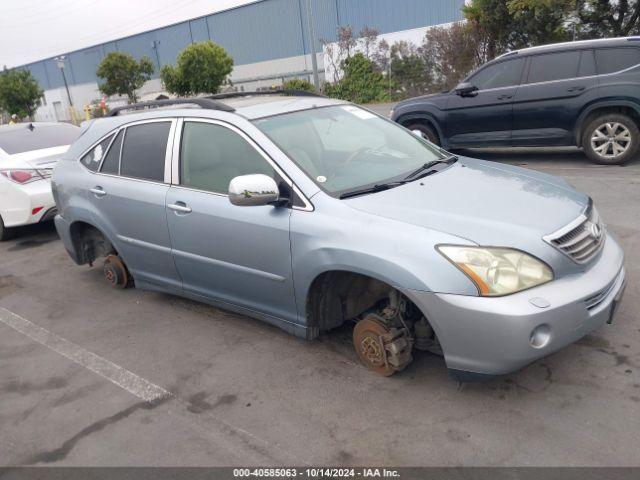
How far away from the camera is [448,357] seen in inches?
112

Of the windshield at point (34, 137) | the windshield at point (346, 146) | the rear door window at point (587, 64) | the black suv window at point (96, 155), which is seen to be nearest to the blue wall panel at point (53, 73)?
the windshield at point (34, 137)

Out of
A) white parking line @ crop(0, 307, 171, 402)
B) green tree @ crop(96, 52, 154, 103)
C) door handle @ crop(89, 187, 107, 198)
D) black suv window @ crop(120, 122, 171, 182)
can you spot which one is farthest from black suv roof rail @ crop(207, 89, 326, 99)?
green tree @ crop(96, 52, 154, 103)

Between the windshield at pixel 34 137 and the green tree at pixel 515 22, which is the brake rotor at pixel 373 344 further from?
the green tree at pixel 515 22

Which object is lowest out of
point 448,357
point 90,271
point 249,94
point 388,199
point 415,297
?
point 90,271

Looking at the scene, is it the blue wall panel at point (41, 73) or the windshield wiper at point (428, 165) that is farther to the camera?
the blue wall panel at point (41, 73)

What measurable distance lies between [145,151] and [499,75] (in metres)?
6.35

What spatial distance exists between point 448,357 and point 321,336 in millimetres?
1259

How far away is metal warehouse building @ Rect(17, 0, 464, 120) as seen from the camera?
3891 cm

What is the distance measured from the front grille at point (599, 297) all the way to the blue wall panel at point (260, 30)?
4596 cm

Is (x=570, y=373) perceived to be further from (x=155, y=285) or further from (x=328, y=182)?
(x=155, y=285)

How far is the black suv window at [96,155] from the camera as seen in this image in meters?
4.74

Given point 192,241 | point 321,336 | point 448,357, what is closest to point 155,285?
point 192,241

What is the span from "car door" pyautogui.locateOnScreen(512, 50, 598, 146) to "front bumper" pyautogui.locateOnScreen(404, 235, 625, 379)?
5.88 metres

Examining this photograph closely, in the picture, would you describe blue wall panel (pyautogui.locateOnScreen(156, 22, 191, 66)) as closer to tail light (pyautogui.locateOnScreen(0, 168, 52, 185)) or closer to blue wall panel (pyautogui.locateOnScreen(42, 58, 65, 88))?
blue wall panel (pyautogui.locateOnScreen(42, 58, 65, 88))
